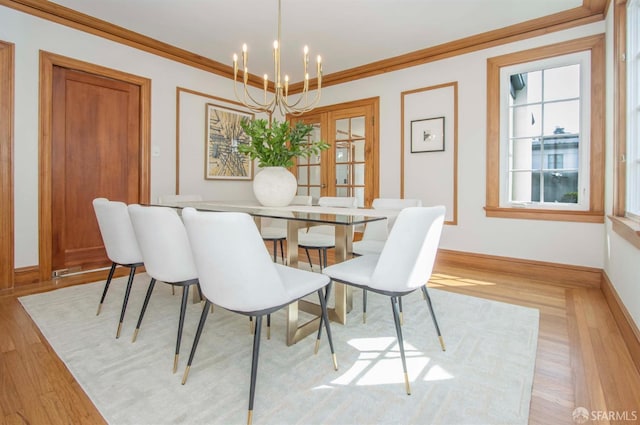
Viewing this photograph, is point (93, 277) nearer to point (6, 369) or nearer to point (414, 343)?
point (6, 369)

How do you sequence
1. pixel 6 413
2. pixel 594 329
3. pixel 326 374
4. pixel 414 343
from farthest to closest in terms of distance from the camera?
→ 1. pixel 594 329
2. pixel 414 343
3. pixel 326 374
4. pixel 6 413

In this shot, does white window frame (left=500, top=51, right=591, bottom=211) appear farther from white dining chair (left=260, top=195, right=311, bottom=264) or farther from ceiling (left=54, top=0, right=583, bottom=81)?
white dining chair (left=260, top=195, right=311, bottom=264)

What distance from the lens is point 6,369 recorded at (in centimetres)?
161

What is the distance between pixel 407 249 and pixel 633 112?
205 centimetres

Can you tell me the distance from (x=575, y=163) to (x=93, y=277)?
15.8 ft

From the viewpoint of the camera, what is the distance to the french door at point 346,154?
4559 mm

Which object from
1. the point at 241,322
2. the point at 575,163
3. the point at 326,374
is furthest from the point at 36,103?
the point at 575,163

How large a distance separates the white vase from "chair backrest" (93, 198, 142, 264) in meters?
0.86

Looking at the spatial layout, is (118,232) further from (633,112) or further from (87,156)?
(633,112)

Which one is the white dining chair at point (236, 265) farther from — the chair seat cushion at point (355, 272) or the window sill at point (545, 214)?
the window sill at point (545, 214)

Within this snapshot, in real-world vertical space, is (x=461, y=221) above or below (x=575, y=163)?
below

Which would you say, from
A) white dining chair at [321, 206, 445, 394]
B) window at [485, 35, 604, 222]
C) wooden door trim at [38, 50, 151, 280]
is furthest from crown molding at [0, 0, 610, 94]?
white dining chair at [321, 206, 445, 394]

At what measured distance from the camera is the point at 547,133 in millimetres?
3365
